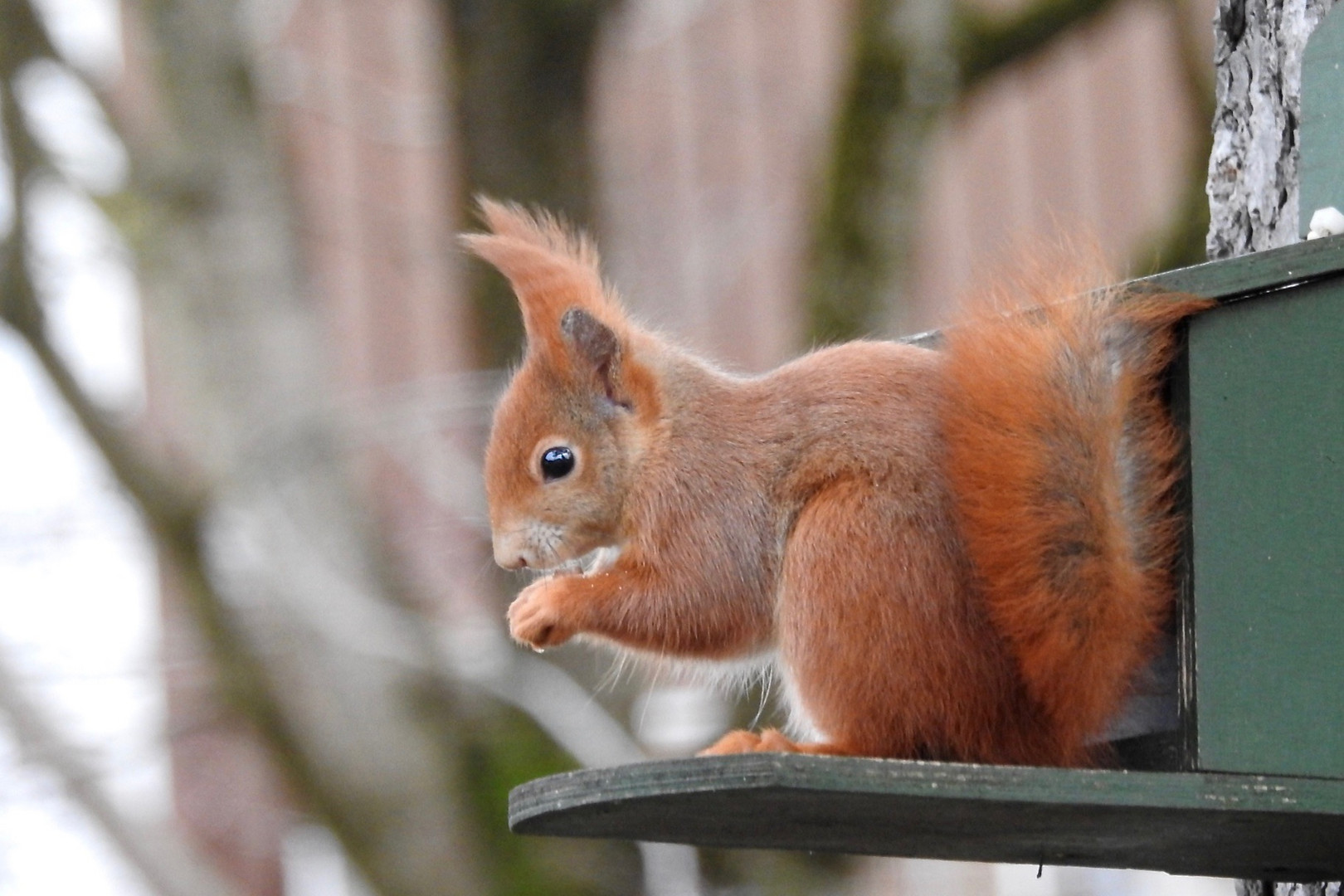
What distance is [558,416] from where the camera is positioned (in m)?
1.92

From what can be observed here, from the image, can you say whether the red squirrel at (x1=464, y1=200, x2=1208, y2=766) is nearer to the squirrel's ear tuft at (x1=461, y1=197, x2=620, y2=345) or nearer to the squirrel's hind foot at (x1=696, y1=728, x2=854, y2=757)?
the squirrel's hind foot at (x1=696, y1=728, x2=854, y2=757)

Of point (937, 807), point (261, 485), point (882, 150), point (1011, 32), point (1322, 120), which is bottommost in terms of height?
point (937, 807)

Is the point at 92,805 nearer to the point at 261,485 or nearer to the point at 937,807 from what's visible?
the point at 261,485

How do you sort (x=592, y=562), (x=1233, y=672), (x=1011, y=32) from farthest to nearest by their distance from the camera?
(x=1011, y=32) → (x=592, y=562) → (x=1233, y=672)

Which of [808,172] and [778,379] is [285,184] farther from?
[778,379]

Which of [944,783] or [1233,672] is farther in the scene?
[1233,672]

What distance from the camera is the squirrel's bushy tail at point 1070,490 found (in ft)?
5.14

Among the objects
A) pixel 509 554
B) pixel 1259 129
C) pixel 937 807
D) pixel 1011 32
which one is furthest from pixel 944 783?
pixel 1011 32

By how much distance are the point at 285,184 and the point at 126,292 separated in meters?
0.64

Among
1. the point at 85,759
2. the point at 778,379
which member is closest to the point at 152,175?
the point at 85,759

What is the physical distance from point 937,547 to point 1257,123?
26.1 inches

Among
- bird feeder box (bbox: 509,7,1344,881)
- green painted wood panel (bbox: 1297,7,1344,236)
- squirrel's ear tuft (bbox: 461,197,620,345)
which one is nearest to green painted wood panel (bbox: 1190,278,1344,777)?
bird feeder box (bbox: 509,7,1344,881)

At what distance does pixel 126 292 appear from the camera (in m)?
4.65

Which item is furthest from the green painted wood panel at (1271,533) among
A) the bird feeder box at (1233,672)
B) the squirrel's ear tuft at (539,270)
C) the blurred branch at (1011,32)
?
the blurred branch at (1011,32)
